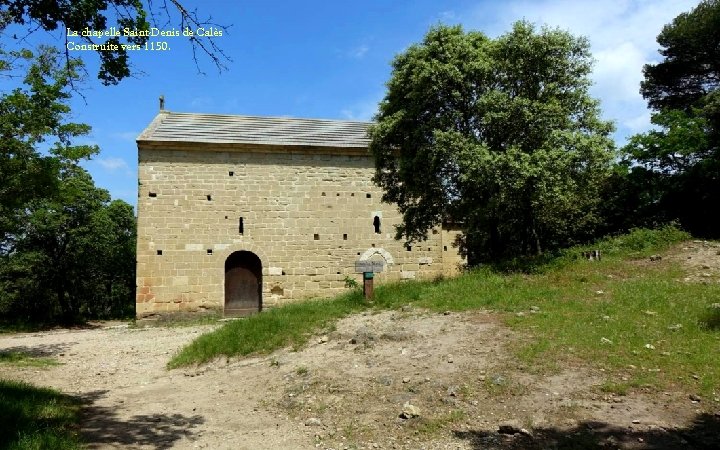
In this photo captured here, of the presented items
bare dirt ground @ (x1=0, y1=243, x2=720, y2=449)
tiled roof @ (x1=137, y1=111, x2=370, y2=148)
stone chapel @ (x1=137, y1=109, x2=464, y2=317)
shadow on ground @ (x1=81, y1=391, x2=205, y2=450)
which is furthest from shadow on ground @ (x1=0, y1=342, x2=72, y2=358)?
tiled roof @ (x1=137, y1=111, x2=370, y2=148)

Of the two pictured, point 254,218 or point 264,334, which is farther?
point 254,218

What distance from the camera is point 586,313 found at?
9.04 metres

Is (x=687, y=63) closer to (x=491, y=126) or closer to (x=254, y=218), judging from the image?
(x=491, y=126)

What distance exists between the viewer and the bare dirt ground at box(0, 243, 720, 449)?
532cm

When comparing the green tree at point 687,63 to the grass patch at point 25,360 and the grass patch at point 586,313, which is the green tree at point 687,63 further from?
the grass patch at point 25,360

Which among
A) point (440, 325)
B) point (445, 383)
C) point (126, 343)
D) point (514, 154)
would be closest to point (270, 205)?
point (126, 343)

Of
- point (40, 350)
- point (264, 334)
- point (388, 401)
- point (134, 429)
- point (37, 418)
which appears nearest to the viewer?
point (37, 418)

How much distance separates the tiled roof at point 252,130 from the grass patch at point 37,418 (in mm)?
11948

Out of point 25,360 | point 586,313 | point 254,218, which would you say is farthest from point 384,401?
point 254,218

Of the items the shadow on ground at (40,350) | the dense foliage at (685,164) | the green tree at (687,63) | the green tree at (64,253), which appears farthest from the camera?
the green tree at (64,253)

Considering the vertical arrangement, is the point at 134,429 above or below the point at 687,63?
below

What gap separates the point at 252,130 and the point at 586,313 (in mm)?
13994

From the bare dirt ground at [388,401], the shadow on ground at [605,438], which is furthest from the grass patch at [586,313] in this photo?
the shadow on ground at [605,438]

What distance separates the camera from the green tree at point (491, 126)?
492 inches
